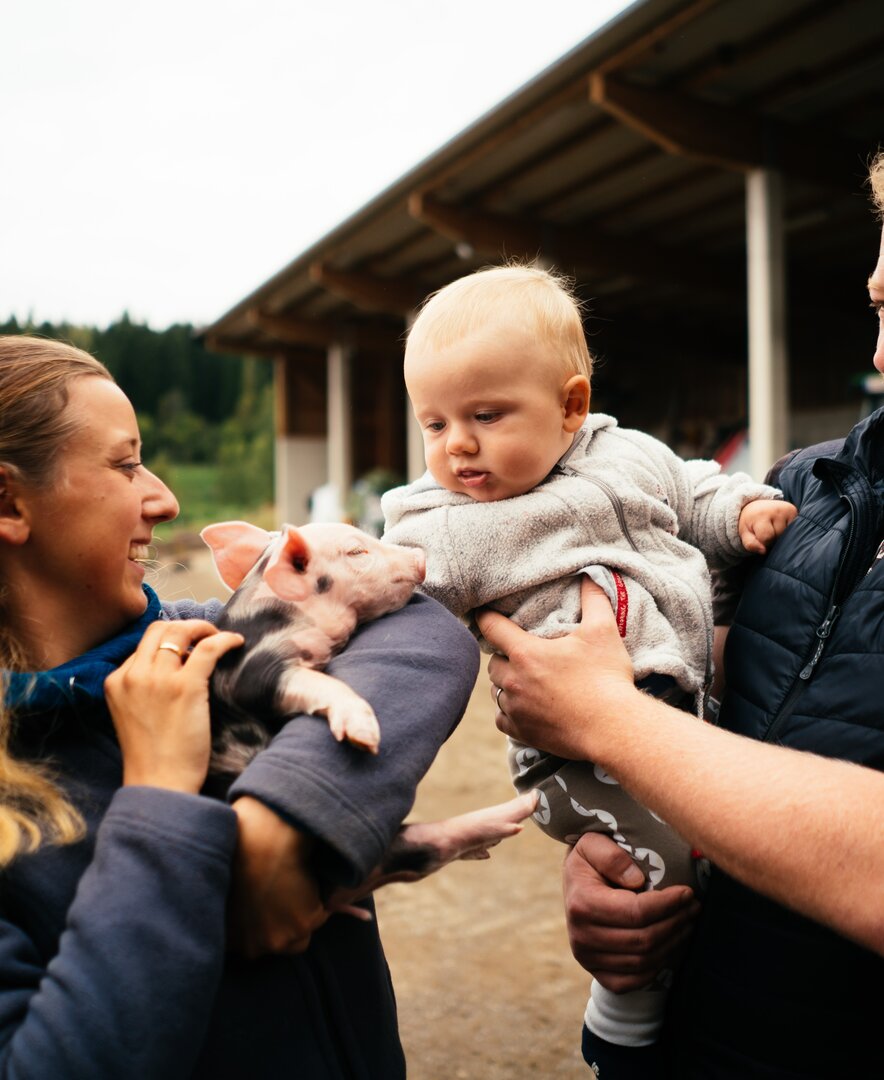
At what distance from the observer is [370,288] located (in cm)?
1098

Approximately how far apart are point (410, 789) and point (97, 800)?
41 cm

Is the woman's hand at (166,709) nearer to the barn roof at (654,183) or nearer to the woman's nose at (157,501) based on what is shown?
the woman's nose at (157,501)

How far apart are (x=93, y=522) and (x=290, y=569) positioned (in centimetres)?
28

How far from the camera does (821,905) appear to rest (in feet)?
3.80

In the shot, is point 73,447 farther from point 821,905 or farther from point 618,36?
point 618,36

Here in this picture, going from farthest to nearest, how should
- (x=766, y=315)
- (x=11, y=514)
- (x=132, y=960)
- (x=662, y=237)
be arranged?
(x=662, y=237), (x=766, y=315), (x=11, y=514), (x=132, y=960)

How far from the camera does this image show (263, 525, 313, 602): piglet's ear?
1.34 m

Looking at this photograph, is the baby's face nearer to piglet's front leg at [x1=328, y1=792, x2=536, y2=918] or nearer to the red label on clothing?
the red label on clothing

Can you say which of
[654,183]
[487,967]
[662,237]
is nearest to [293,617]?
[487,967]

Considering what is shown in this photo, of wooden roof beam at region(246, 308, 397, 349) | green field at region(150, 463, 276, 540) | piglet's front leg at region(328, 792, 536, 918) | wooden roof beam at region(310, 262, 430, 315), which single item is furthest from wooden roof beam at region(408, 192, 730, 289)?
green field at region(150, 463, 276, 540)

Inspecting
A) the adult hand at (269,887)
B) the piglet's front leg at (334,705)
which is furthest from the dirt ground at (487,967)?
the adult hand at (269,887)

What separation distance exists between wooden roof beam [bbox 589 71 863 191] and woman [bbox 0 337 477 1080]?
5.33m

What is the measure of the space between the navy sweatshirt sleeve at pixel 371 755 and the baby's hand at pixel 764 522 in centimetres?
69

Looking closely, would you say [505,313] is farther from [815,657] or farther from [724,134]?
[724,134]
